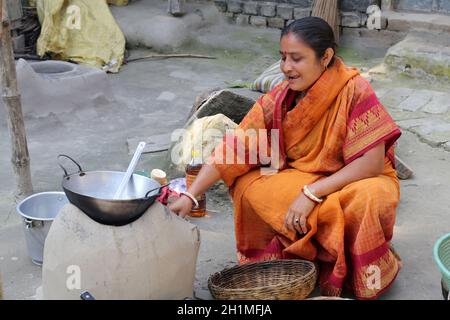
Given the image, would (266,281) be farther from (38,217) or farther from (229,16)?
(229,16)

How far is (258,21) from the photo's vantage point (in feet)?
28.1

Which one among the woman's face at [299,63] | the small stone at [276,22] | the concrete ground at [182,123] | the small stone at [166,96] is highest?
the woman's face at [299,63]

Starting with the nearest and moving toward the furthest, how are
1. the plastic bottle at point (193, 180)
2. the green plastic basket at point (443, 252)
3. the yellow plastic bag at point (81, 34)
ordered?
the green plastic basket at point (443, 252) → the plastic bottle at point (193, 180) → the yellow plastic bag at point (81, 34)

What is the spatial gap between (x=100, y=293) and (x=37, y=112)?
12.5 ft

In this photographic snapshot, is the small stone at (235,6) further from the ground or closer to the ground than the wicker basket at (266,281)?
further from the ground

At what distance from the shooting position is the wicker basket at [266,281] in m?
2.67

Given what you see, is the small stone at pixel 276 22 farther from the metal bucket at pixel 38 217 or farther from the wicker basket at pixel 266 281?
the wicker basket at pixel 266 281

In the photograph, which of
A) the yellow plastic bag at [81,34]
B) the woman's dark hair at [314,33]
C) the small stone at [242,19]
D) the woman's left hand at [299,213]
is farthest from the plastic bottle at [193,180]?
the small stone at [242,19]

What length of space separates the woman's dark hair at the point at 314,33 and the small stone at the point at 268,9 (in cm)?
567

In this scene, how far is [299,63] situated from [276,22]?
5.74m

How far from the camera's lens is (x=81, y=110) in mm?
6125

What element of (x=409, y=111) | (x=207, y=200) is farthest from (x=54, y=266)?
(x=409, y=111)

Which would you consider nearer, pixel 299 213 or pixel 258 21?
pixel 299 213

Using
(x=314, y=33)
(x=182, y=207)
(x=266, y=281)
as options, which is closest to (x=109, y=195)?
(x=182, y=207)
